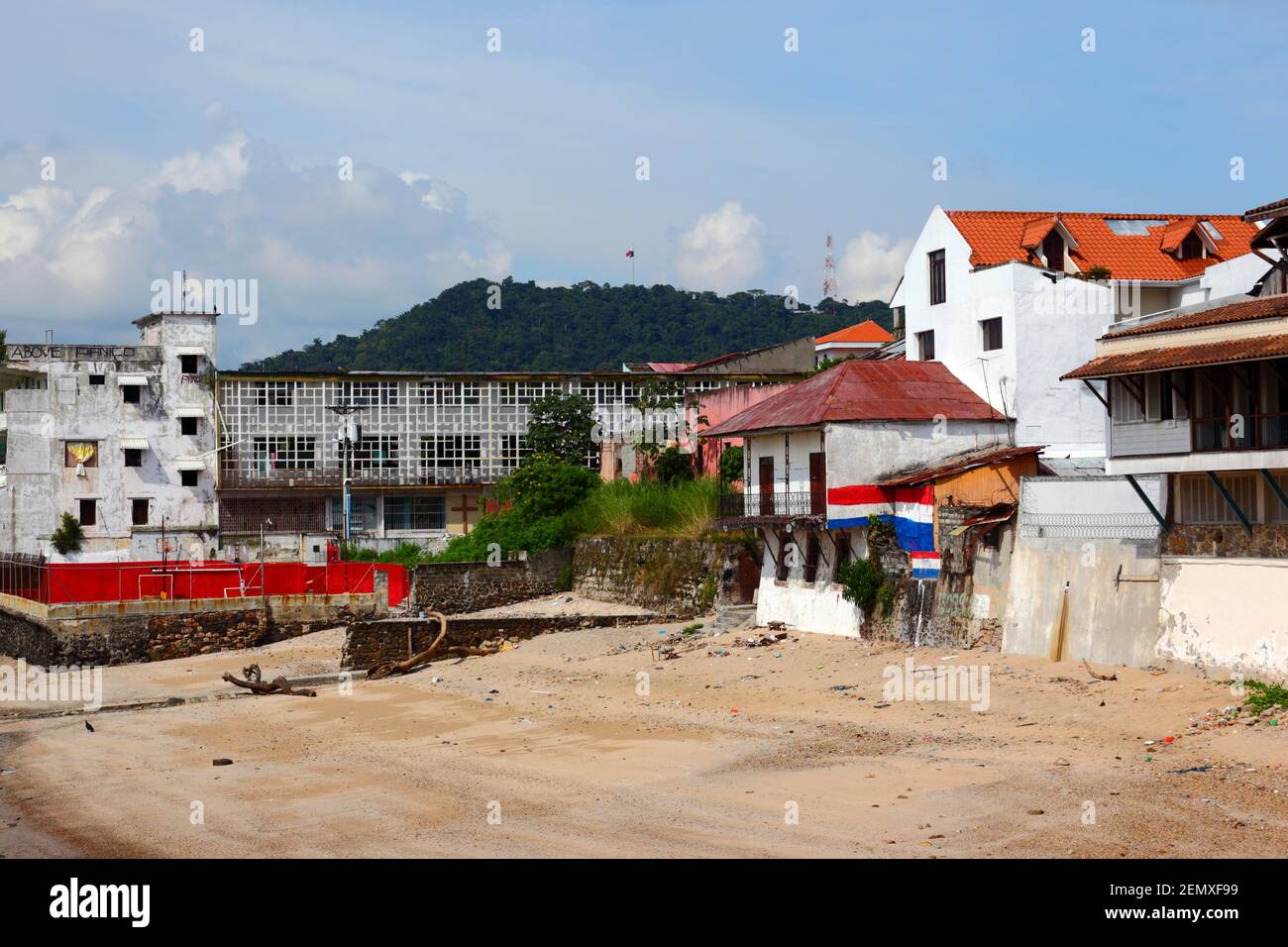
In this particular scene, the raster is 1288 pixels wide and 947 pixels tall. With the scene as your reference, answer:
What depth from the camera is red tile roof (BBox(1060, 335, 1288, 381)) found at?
22641mm

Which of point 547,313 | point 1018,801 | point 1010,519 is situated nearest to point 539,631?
point 1010,519

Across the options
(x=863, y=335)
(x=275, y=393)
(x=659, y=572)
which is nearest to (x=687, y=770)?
(x=659, y=572)

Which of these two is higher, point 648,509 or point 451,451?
point 451,451

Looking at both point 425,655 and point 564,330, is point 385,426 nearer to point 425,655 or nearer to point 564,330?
point 425,655

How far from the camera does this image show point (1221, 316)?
24.4 meters

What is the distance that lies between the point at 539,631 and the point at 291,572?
11976mm

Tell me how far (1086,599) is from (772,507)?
457 inches

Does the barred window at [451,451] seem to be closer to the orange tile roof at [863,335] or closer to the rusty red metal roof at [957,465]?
the orange tile roof at [863,335]

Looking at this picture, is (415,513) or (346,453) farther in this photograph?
(415,513)

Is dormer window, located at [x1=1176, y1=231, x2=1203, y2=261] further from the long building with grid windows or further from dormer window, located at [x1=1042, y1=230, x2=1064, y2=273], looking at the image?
the long building with grid windows

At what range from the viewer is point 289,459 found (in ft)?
199

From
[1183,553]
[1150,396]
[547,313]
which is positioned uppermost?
[547,313]

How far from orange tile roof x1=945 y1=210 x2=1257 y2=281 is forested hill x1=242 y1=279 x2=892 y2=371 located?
214 ft
